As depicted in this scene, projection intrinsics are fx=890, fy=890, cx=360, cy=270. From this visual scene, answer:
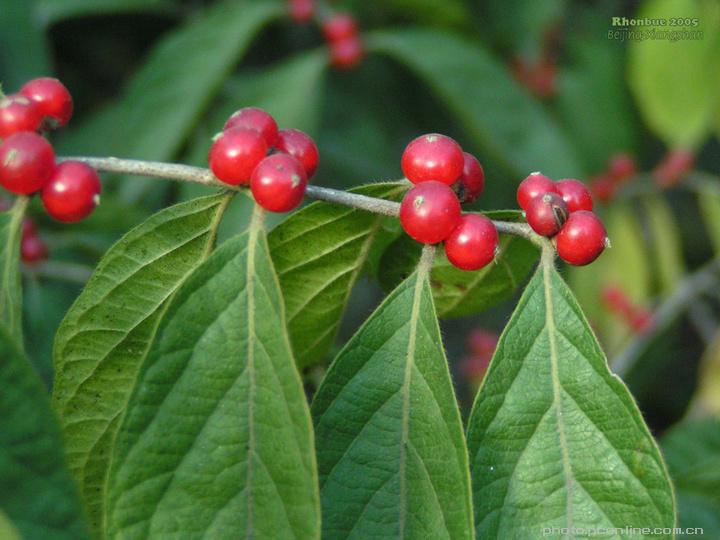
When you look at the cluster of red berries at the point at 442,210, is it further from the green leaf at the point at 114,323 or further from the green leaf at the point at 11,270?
the green leaf at the point at 11,270

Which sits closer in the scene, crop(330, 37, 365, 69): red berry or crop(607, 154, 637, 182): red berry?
crop(330, 37, 365, 69): red berry

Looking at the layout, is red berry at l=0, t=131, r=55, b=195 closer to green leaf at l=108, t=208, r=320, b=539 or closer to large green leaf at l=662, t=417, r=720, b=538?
green leaf at l=108, t=208, r=320, b=539

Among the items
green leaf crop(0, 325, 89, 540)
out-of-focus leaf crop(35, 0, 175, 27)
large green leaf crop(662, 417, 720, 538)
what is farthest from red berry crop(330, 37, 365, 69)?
green leaf crop(0, 325, 89, 540)

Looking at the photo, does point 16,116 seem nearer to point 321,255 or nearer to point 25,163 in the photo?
point 25,163

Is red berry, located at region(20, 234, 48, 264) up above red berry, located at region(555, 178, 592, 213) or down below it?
above

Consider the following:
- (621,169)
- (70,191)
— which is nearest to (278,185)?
(70,191)

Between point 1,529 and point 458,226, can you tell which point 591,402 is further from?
point 1,529

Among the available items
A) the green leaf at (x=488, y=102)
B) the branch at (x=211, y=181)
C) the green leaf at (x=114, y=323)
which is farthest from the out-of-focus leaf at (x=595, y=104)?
the green leaf at (x=114, y=323)
